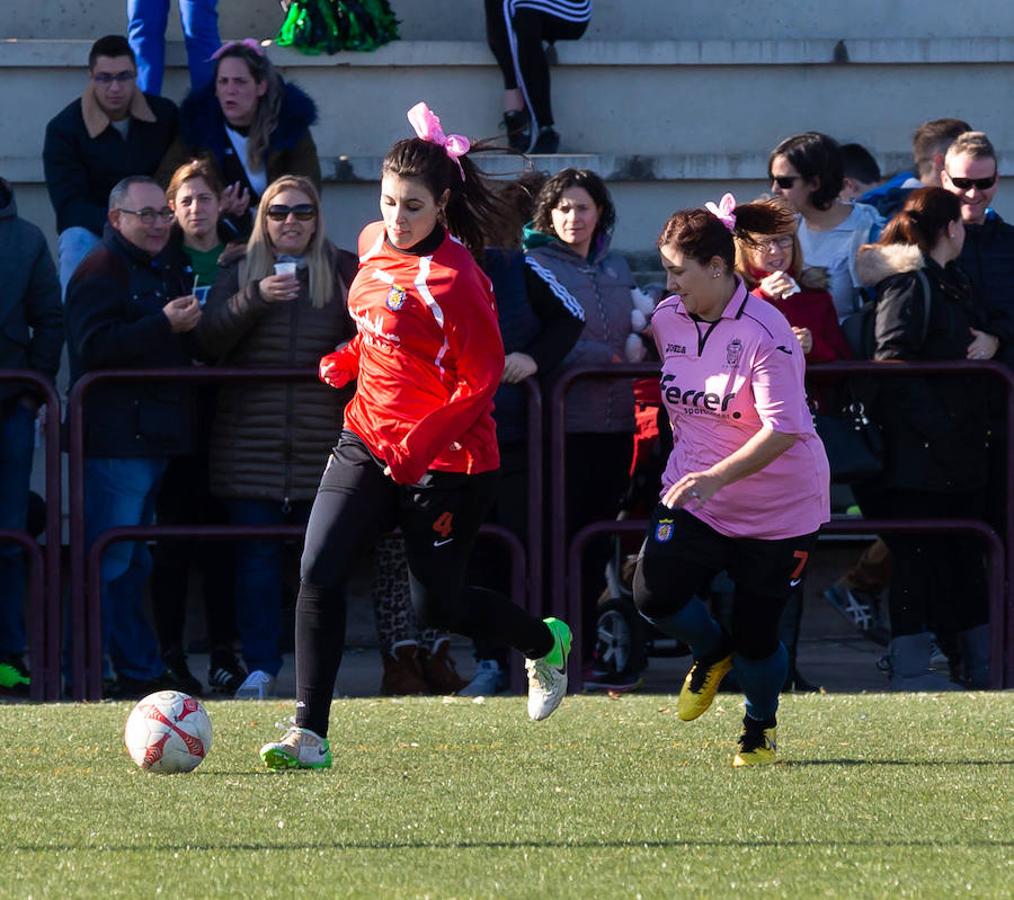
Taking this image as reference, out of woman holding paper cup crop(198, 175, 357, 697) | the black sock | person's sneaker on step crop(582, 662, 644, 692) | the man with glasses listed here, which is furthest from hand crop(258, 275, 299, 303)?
the black sock

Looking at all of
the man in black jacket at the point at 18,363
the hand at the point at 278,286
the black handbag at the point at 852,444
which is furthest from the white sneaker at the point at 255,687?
the black handbag at the point at 852,444

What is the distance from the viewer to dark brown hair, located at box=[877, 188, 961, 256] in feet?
29.2

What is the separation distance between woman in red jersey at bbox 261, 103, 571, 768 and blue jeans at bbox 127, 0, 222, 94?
4.86 meters

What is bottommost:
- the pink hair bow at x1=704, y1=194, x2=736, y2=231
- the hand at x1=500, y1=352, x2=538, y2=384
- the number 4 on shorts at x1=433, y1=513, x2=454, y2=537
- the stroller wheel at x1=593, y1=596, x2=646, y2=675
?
the stroller wheel at x1=593, y1=596, x2=646, y2=675

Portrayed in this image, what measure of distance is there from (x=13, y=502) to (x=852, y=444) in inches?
143

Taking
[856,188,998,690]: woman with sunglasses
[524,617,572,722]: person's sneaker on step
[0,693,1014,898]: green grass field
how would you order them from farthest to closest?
[856,188,998,690]: woman with sunglasses, [524,617,572,722]: person's sneaker on step, [0,693,1014,898]: green grass field

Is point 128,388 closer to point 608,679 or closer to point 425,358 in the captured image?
point 608,679

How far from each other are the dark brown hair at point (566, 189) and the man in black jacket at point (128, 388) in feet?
5.20

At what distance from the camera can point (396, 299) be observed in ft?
20.4

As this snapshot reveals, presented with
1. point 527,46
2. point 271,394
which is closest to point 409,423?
point 271,394

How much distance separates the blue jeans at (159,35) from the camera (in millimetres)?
11039

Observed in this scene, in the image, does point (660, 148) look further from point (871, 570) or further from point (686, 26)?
point (871, 570)

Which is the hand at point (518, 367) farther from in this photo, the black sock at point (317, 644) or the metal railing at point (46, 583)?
the black sock at point (317, 644)

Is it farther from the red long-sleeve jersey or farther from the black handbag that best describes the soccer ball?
the black handbag
